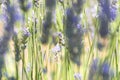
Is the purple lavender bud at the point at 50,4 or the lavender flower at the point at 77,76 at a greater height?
the purple lavender bud at the point at 50,4

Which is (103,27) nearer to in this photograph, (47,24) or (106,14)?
(106,14)

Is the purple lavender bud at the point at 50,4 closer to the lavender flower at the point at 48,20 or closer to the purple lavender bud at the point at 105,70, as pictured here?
A: the lavender flower at the point at 48,20

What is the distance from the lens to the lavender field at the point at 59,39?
1.70 m

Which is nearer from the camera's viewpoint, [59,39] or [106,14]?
Result: [106,14]

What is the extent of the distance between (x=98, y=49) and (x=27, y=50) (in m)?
0.35

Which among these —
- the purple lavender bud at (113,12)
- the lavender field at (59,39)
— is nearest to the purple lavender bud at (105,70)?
the lavender field at (59,39)

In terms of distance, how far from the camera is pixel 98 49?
1.73 meters

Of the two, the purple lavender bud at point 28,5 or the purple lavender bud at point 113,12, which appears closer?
the purple lavender bud at point 113,12

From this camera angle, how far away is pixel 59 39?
1.78 meters

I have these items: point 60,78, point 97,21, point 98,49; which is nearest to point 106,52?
point 98,49

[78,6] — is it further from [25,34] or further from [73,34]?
[25,34]

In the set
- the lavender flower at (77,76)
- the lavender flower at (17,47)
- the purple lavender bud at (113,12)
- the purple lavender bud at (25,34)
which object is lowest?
the lavender flower at (77,76)

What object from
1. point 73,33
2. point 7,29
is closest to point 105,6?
point 73,33

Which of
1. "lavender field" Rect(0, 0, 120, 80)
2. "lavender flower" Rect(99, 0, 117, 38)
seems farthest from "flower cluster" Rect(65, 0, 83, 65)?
"lavender flower" Rect(99, 0, 117, 38)
